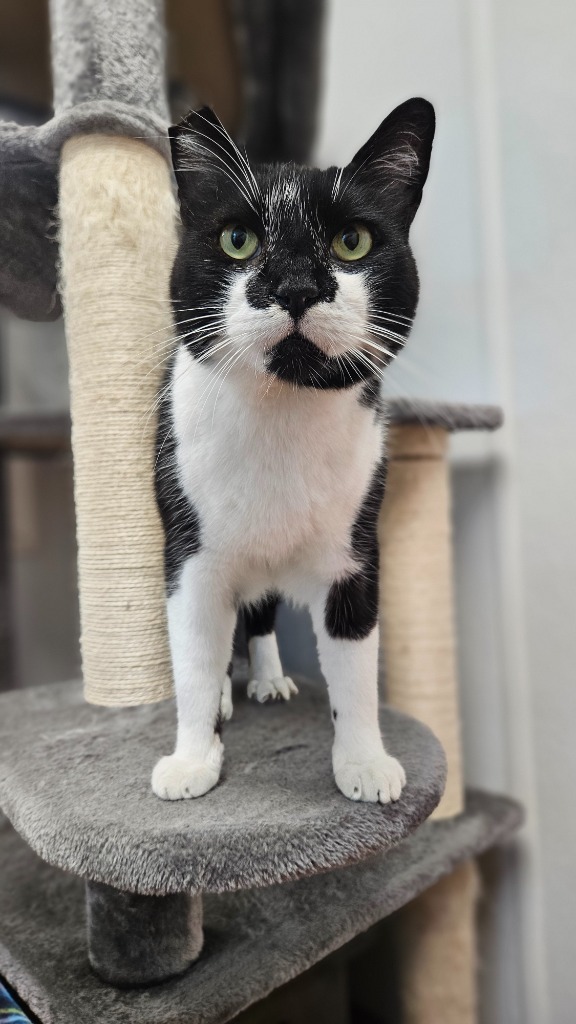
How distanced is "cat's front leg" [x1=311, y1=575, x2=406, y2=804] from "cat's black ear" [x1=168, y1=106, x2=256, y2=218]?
0.35 meters

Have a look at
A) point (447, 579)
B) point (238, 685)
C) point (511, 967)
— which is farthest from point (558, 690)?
point (238, 685)

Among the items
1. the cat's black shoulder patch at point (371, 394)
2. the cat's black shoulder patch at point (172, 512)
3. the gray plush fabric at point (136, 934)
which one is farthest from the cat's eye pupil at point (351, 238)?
the gray plush fabric at point (136, 934)

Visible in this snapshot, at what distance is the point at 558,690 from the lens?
1.04 m

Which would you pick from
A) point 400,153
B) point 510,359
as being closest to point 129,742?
point 400,153

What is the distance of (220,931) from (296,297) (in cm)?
68

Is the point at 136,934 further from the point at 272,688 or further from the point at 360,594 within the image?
the point at 360,594

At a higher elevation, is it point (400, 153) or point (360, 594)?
point (400, 153)

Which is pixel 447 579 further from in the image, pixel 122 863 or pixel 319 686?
pixel 122 863

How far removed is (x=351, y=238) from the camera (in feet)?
1.64

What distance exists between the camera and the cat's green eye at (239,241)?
0.50 m

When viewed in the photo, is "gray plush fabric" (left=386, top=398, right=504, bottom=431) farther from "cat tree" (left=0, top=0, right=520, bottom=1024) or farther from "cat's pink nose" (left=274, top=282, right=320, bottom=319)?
"cat's pink nose" (left=274, top=282, right=320, bottom=319)

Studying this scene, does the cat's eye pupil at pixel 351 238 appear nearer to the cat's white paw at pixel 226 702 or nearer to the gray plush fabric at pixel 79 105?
the gray plush fabric at pixel 79 105

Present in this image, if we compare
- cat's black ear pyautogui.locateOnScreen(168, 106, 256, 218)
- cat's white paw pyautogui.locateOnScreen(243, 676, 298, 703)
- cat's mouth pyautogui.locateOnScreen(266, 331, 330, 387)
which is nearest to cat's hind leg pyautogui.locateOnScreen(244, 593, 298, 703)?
cat's white paw pyautogui.locateOnScreen(243, 676, 298, 703)

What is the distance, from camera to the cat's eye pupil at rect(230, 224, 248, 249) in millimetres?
498
